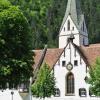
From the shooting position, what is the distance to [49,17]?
94.3 m

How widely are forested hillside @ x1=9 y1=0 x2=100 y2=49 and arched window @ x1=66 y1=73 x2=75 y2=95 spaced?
83.0 ft

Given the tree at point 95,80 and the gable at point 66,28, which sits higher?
the gable at point 66,28

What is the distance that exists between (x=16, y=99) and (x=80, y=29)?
63.0 ft

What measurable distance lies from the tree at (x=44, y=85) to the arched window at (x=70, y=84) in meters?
2.67

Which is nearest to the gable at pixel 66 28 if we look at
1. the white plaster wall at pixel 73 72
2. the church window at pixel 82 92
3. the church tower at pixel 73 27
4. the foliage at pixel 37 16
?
the church tower at pixel 73 27

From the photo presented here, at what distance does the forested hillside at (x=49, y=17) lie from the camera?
278ft

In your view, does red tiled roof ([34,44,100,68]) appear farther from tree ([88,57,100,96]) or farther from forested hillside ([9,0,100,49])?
forested hillside ([9,0,100,49])

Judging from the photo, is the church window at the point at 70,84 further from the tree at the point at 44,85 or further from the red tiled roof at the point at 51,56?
the red tiled roof at the point at 51,56

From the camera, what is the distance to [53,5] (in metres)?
96.8

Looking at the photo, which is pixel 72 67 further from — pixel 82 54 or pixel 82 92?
pixel 82 92

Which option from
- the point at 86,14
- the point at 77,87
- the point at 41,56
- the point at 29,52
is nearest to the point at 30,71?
the point at 29,52

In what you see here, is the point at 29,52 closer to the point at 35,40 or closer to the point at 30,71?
the point at 30,71

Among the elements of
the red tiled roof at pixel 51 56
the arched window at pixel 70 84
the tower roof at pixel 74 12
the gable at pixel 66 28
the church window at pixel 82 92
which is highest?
the tower roof at pixel 74 12

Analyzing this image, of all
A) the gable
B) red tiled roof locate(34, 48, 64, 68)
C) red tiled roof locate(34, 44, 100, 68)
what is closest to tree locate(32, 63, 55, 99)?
red tiled roof locate(34, 44, 100, 68)
